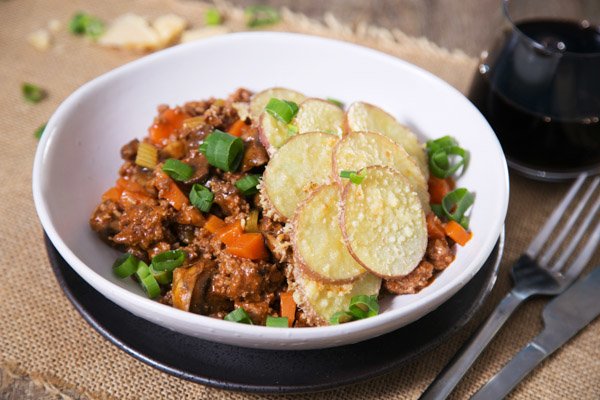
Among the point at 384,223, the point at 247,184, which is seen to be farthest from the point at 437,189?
the point at 247,184

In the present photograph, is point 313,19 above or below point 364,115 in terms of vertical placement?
below

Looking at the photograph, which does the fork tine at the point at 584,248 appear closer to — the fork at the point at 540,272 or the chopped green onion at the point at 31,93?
A: the fork at the point at 540,272

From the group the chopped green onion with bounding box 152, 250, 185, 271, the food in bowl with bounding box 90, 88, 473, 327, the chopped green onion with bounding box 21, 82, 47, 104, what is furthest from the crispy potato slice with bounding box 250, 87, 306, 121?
the chopped green onion with bounding box 21, 82, 47, 104

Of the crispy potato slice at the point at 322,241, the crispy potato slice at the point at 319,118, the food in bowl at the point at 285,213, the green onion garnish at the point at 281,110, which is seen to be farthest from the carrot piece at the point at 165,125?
the crispy potato slice at the point at 322,241

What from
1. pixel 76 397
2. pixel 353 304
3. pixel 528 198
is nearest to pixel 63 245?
pixel 76 397

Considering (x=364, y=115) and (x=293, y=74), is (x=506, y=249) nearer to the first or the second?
(x=364, y=115)

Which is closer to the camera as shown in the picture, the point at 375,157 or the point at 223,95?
the point at 375,157

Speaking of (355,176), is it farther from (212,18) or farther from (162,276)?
(212,18)
